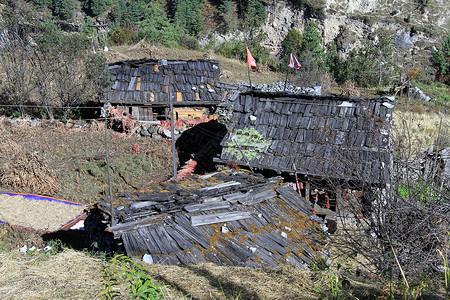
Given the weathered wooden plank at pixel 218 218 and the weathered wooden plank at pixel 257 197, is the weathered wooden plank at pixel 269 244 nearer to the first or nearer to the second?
the weathered wooden plank at pixel 218 218

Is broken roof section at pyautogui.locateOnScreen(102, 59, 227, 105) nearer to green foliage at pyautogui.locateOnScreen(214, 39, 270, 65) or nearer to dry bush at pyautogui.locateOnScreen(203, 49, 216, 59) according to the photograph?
dry bush at pyautogui.locateOnScreen(203, 49, 216, 59)

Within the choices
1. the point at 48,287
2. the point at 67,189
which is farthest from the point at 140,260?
the point at 67,189

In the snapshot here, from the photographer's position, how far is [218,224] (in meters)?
7.87

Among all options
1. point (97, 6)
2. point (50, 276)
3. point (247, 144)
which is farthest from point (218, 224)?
point (97, 6)

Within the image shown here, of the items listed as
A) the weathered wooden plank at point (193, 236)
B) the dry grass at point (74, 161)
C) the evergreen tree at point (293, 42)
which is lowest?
the dry grass at point (74, 161)

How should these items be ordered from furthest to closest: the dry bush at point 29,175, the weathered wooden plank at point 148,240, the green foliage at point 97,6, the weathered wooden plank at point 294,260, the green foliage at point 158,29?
1. the green foliage at point 97,6
2. the green foliage at point 158,29
3. the dry bush at point 29,175
4. the weathered wooden plank at point 294,260
5. the weathered wooden plank at point 148,240

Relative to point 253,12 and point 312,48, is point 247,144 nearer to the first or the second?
point 312,48

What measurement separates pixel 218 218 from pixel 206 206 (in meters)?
0.39

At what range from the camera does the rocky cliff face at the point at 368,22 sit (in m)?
46.9

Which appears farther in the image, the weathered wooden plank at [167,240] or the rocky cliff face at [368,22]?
the rocky cliff face at [368,22]

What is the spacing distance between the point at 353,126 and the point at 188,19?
41.1m

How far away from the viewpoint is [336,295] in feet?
14.2

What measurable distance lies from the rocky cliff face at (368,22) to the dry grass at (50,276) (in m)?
44.9

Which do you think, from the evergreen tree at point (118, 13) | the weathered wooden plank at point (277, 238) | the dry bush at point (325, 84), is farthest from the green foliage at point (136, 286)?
the evergreen tree at point (118, 13)
